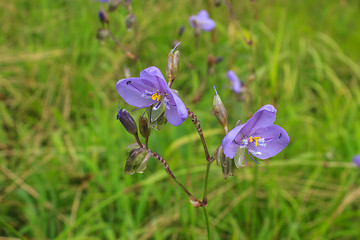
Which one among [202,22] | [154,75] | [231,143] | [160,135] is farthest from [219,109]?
[160,135]

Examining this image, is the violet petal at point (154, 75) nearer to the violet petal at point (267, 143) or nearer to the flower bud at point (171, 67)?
the flower bud at point (171, 67)

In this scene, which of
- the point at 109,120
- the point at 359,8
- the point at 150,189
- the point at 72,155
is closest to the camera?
the point at 150,189

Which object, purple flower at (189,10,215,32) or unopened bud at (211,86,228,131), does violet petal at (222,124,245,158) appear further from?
purple flower at (189,10,215,32)

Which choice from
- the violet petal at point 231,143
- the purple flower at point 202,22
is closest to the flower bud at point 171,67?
the violet petal at point 231,143

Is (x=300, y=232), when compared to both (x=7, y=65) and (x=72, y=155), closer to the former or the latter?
(x=72, y=155)

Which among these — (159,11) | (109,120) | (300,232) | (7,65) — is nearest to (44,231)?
(109,120)

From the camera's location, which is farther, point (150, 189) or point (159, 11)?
point (159, 11)
